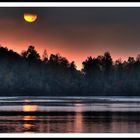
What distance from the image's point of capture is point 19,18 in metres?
36.2

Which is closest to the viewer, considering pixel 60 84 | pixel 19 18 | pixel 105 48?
pixel 19 18

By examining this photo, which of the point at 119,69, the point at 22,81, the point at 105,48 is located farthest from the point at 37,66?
the point at 105,48

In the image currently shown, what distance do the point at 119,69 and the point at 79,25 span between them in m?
18.3

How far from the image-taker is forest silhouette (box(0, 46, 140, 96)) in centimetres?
5494

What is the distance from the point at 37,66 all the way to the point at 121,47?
22020mm

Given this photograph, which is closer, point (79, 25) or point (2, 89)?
point (79, 25)

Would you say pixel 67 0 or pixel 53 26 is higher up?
pixel 53 26

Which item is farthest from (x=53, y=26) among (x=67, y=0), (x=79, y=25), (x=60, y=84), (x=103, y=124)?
(x=67, y=0)

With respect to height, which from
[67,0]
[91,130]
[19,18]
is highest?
[19,18]

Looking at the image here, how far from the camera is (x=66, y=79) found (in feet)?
190

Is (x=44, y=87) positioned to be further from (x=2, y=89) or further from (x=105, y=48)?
(x=105, y=48)

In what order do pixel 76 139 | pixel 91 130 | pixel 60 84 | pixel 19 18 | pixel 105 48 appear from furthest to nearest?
pixel 60 84
pixel 105 48
pixel 19 18
pixel 91 130
pixel 76 139

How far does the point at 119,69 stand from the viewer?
56.9m

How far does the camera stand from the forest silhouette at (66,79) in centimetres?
5494
